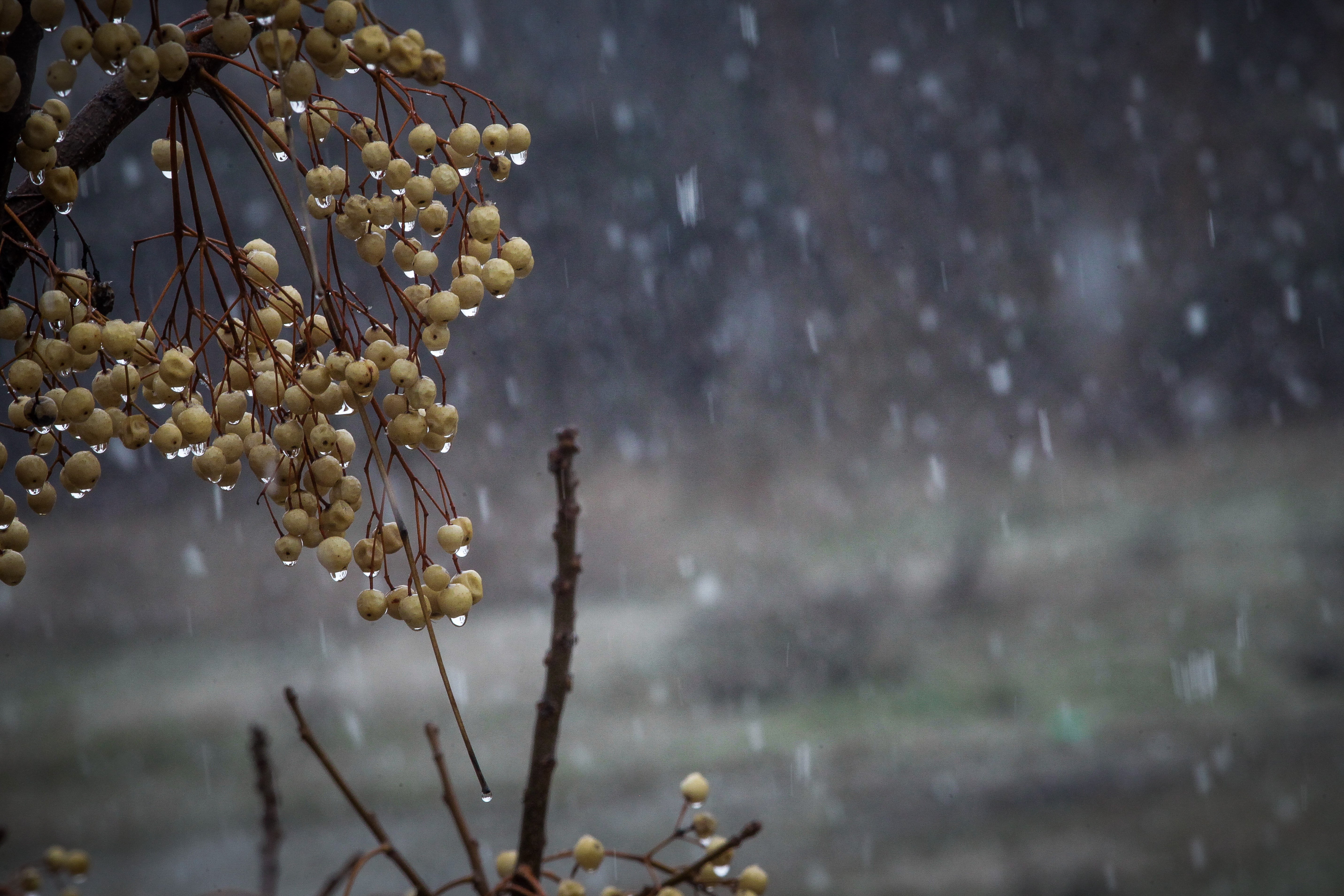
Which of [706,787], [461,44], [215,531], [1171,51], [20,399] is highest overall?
[1171,51]

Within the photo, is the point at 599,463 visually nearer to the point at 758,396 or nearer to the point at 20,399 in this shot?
the point at 758,396

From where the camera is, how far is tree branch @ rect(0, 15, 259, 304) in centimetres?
24

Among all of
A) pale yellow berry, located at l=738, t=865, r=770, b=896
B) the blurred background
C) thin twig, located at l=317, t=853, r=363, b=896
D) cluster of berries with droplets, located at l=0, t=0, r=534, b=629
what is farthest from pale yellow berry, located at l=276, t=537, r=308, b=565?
the blurred background

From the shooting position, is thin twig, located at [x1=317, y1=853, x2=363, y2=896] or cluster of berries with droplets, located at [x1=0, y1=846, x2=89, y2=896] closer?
thin twig, located at [x1=317, y1=853, x2=363, y2=896]

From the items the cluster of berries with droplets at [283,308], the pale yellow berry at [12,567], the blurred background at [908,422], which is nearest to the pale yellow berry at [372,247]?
the cluster of berries with droplets at [283,308]

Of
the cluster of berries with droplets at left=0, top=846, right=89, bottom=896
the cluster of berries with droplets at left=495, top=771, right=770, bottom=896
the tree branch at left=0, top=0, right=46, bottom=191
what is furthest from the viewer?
the cluster of berries with droplets at left=0, top=846, right=89, bottom=896

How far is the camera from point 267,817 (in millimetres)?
431

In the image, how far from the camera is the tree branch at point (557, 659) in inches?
12.4

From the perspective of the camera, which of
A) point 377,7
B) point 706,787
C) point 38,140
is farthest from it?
point 377,7

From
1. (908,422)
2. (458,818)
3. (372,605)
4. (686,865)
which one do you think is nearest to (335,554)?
(372,605)

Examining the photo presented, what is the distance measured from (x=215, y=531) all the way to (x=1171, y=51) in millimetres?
2855

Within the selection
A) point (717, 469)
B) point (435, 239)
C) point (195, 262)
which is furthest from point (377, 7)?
point (435, 239)

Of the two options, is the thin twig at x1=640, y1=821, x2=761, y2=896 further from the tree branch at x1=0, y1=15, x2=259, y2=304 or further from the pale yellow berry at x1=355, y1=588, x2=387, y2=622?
the tree branch at x1=0, y1=15, x2=259, y2=304

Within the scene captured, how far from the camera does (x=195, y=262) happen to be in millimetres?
1882
